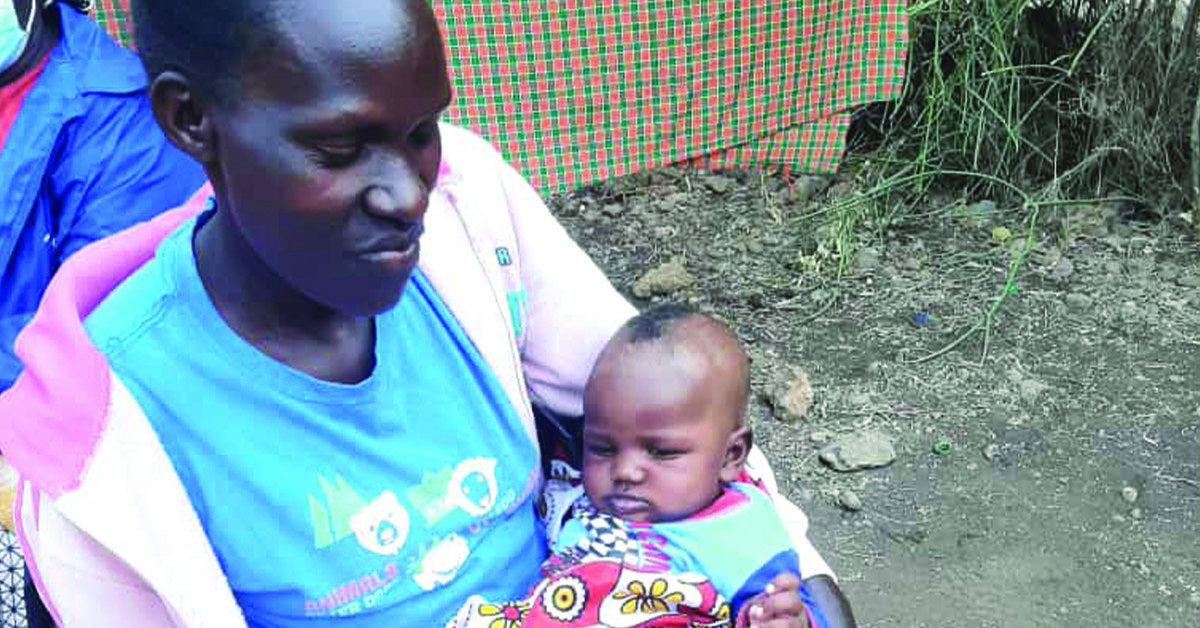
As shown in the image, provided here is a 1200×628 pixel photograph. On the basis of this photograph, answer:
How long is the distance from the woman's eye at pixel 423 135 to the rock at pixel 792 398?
94.6 inches

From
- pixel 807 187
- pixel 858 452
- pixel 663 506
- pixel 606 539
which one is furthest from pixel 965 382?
pixel 606 539

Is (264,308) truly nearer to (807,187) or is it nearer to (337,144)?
(337,144)

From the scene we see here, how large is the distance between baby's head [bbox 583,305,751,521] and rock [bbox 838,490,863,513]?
150 centimetres

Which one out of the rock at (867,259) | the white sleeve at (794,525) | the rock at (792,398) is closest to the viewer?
the white sleeve at (794,525)

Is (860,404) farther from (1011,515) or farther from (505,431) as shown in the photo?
(505,431)

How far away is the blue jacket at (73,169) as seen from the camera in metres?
2.42

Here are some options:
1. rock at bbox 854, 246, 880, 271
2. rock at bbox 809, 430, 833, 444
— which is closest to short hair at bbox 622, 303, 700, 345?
rock at bbox 809, 430, 833, 444

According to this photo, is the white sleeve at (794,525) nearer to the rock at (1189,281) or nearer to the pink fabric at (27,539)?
the pink fabric at (27,539)

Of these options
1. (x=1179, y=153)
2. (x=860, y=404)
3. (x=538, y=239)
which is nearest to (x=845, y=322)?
(x=860, y=404)

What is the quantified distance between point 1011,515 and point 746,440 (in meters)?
1.65

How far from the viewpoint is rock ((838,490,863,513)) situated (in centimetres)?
326

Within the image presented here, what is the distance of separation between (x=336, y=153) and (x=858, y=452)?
2459 mm

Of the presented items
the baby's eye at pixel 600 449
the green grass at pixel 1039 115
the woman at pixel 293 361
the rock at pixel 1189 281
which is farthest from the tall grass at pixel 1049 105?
the woman at pixel 293 361

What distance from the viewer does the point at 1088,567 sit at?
3055mm
